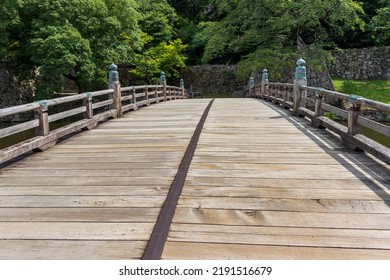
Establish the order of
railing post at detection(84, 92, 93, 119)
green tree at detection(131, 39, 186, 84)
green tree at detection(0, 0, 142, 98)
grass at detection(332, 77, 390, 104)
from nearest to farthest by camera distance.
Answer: railing post at detection(84, 92, 93, 119), green tree at detection(0, 0, 142, 98), grass at detection(332, 77, 390, 104), green tree at detection(131, 39, 186, 84)

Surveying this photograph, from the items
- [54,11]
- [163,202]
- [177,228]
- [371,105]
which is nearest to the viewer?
[177,228]

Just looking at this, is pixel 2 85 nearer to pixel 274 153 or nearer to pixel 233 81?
pixel 233 81

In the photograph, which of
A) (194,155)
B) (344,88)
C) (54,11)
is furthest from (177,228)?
(344,88)

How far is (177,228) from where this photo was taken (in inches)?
108

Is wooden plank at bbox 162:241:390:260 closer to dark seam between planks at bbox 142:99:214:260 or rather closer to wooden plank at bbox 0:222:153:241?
dark seam between planks at bbox 142:99:214:260

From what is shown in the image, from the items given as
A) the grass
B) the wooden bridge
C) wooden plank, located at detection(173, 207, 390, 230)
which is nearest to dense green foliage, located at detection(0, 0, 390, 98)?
the grass

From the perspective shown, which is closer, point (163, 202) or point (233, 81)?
point (163, 202)

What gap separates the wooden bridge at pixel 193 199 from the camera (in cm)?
247

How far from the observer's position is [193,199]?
331 centimetres

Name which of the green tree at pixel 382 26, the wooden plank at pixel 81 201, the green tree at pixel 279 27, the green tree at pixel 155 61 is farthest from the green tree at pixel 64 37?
the green tree at pixel 382 26

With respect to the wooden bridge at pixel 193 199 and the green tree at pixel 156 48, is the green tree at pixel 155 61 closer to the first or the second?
the green tree at pixel 156 48

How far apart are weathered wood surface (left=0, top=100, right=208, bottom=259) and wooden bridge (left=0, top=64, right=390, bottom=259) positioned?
0.01 m

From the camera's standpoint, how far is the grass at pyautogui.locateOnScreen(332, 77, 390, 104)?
24.9 meters

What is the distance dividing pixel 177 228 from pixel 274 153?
270 centimetres
